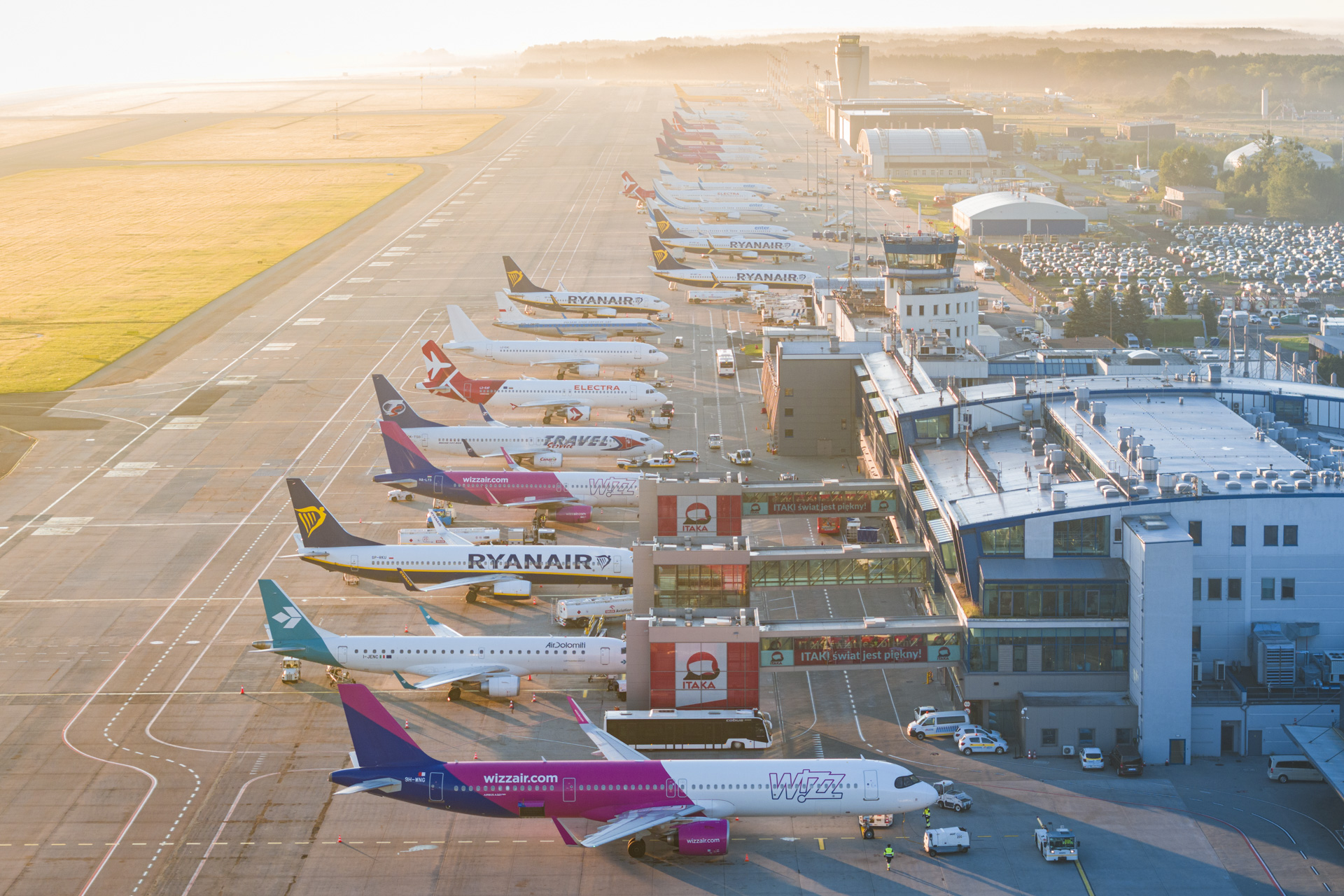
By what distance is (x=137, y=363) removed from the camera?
16200cm

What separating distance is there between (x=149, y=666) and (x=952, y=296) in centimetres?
8292

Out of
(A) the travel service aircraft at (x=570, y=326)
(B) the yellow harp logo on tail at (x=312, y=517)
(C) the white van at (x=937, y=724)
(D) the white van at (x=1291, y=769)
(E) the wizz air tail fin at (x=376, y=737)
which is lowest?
(D) the white van at (x=1291, y=769)

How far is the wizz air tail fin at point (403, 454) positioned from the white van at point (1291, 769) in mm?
65064

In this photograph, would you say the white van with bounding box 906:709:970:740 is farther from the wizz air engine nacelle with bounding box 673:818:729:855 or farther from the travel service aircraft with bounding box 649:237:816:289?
the travel service aircraft with bounding box 649:237:816:289

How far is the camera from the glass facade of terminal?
75875 millimetres

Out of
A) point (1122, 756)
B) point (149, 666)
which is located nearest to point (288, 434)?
point (149, 666)

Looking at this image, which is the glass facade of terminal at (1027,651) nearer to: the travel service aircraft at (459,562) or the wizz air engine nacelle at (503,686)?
the wizz air engine nacelle at (503,686)

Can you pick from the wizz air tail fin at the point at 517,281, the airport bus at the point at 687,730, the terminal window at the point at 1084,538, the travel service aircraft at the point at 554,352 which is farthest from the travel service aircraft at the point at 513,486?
the wizz air tail fin at the point at 517,281

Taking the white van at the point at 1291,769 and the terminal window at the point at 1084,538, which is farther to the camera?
the terminal window at the point at 1084,538

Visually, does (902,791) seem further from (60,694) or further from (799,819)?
(60,694)

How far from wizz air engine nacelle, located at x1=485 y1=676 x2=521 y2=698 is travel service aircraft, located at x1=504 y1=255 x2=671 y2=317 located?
325ft

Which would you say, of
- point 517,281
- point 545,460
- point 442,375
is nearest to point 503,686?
point 545,460

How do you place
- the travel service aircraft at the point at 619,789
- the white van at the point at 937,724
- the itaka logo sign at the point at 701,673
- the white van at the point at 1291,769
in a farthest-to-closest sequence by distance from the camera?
the itaka logo sign at the point at 701,673
the white van at the point at 937,724
the white van at the point at 1291,769
the travel service aircraft at the point at 619,789

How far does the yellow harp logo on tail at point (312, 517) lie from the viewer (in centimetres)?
9462
